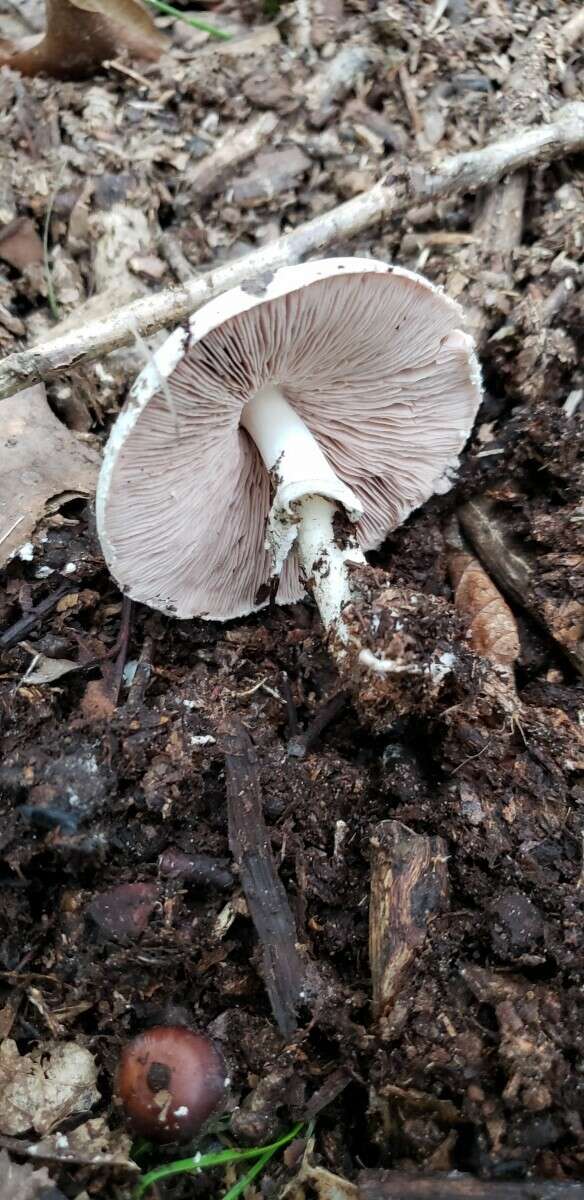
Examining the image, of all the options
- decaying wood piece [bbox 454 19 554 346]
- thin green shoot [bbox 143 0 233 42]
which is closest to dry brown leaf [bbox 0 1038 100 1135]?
decaying wood piece [bbox 454 19 554 346]

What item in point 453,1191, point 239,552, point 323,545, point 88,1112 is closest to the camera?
point 453,1191

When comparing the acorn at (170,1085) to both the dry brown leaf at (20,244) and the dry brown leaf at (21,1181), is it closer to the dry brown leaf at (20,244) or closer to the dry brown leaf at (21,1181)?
the dry brown leaf at (21,1181)

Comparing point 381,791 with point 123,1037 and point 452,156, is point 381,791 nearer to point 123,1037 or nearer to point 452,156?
point 123,1037

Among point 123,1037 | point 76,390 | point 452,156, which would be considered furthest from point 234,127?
point 123,1037

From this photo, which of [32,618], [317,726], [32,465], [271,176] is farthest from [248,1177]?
[271,176]

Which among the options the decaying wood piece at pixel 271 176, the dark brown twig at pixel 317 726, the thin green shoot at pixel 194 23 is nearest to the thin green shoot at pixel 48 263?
the decaying wood piece at pixel 271 176
